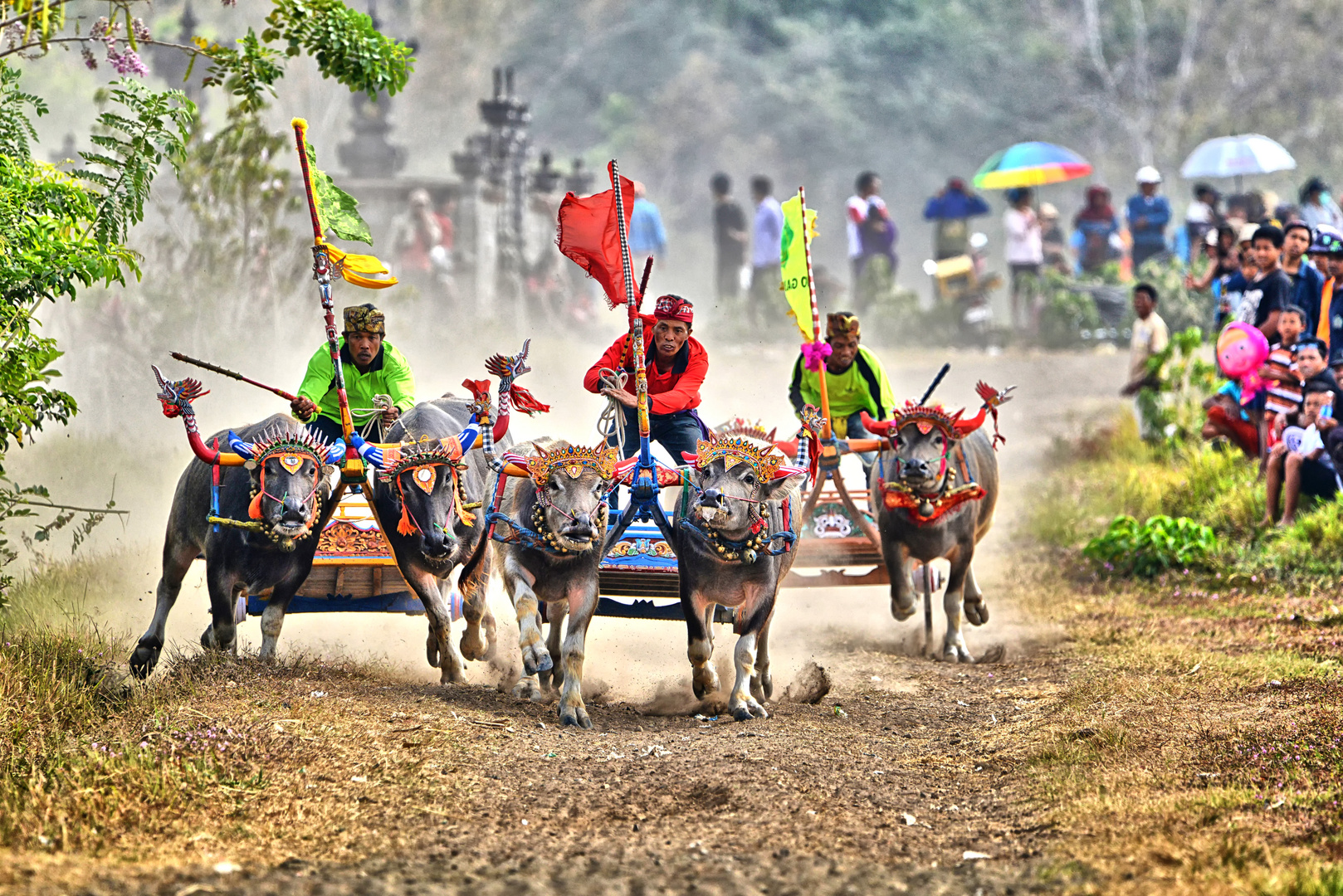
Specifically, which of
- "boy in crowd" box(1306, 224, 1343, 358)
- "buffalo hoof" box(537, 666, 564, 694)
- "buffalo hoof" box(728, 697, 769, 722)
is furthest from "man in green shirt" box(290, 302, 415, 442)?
"boy in crowd" box(1306, 224, 1343, 358)

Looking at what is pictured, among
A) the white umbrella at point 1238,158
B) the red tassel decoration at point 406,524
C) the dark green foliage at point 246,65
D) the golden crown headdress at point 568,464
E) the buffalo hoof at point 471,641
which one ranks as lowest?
the buffalo hoof at point 471,641

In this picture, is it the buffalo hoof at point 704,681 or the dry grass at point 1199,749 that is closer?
the dry grass at point 1199,749

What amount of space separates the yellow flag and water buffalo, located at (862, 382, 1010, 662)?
0.87 m

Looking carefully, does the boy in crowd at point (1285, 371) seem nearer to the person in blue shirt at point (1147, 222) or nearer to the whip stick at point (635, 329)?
the whip stick at point (635, 329)

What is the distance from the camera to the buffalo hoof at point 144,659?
29.7ft

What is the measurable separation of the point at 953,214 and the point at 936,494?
15.7 m

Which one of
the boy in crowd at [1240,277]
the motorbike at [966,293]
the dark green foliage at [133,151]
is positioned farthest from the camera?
the motorbike at [966,293]

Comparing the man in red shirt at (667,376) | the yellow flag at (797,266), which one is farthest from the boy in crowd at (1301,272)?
the man in red shirt at (667,376)

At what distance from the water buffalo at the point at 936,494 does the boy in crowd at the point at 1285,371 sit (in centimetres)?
333

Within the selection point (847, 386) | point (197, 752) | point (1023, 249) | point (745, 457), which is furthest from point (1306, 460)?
point (1023, 249)

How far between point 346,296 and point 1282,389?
36.4 feet

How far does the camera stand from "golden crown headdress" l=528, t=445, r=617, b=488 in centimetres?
852

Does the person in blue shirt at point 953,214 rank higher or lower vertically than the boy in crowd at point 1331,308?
higher

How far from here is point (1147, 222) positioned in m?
24.6
